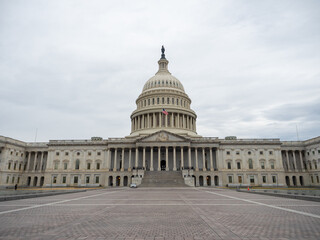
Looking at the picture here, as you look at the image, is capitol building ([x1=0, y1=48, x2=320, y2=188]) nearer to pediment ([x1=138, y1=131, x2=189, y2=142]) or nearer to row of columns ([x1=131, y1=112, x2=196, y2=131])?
pediment ([x1=138, y1=131, x2=189, y2=142])

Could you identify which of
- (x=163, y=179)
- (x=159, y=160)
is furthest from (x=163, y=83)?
(x=163, y=179)

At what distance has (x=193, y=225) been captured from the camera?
10.2 metres

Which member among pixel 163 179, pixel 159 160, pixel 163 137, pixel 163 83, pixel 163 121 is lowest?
pixel 163 179

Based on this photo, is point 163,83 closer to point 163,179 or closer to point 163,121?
point 163,121

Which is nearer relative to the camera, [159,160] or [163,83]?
[159,160]

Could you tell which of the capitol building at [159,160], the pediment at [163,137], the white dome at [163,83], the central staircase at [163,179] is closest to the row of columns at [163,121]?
the capitol building at [159,160]

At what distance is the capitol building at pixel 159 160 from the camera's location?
71312mm

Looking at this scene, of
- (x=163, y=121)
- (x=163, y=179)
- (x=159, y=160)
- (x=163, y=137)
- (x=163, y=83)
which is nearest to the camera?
(x=163, y=179)

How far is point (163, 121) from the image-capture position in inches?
3420

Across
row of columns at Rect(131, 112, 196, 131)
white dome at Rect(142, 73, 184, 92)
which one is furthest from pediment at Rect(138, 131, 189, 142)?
white dome at Rect(142, 73, 184, 92)

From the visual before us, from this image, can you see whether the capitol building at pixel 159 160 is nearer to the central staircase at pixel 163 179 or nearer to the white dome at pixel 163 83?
the central staircase at pixel 163 179

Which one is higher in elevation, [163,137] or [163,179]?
[163,137]

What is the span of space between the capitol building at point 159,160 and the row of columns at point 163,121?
18.0ft

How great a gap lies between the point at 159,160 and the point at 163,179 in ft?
33.3
